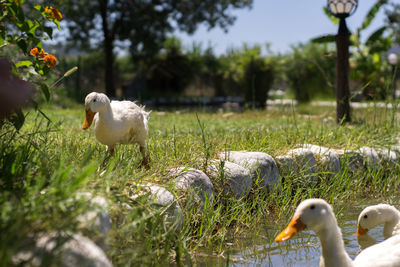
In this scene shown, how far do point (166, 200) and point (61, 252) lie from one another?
1.29m

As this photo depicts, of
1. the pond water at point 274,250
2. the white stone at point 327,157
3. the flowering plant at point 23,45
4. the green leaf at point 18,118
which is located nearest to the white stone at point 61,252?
the flowering plant at point 23,45

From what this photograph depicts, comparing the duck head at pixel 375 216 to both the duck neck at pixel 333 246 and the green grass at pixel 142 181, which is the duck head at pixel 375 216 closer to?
the green grass at pixel 142 181

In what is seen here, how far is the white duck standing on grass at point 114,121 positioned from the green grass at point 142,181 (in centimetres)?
11

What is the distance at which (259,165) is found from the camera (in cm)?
431

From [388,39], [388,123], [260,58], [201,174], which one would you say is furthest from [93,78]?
[201,174]

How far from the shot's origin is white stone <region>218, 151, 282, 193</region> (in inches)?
169

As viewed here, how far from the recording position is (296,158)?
4777mm

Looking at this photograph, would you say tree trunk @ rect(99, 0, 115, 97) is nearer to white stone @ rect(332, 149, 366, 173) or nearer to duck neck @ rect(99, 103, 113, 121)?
white stone @ rect(332, 149, 366, 173)

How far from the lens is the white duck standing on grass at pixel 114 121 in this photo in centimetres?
384

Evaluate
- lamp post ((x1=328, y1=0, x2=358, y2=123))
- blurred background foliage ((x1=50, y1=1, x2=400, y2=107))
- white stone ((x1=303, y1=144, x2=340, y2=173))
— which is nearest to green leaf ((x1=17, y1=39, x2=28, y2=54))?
white stone ((x1=303, y1=144, x2=340, y2=173))

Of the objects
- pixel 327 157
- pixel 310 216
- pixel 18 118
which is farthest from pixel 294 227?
pixel 327 157

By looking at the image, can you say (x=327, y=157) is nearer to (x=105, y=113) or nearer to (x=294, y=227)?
(x=105, y=113)

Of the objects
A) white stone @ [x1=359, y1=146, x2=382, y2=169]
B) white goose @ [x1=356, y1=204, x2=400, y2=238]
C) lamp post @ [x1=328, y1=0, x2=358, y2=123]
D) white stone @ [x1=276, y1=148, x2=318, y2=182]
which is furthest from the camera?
lamp post @ [x1=328, y1=0, x2=358, y2=123]

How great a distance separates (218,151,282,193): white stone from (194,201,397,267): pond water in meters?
0.42
